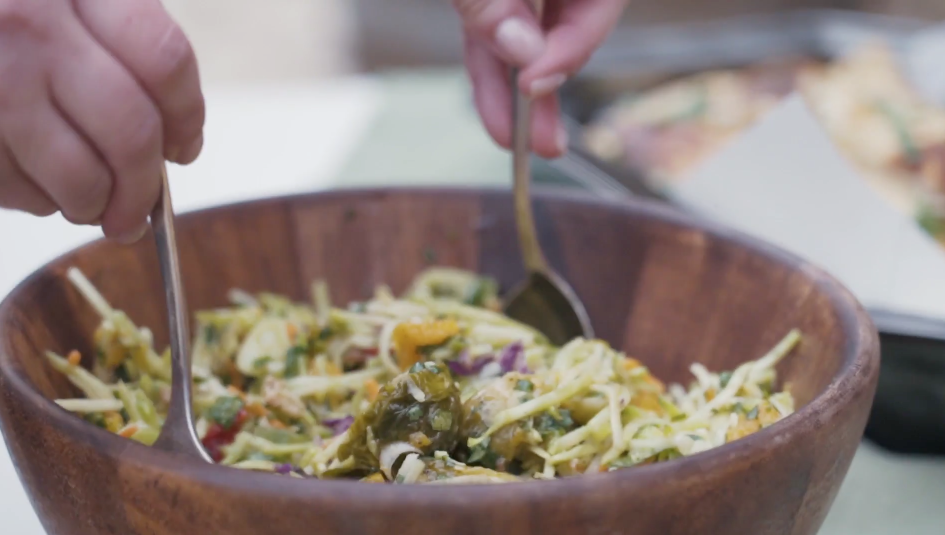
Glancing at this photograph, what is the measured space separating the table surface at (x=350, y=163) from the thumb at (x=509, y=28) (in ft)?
1.46

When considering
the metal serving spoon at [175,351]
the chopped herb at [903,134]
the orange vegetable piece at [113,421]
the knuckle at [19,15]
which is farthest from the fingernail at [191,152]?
the chopped herb at [903,134]

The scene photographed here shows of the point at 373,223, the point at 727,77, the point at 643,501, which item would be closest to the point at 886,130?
the point at 727,77

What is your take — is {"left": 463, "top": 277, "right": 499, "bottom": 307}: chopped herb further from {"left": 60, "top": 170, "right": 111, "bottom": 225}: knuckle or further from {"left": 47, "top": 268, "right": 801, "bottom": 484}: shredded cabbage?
{"left": 60, "top": 170, "right": 111, "bottom": 225}: knuckle

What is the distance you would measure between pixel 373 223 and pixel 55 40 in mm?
607

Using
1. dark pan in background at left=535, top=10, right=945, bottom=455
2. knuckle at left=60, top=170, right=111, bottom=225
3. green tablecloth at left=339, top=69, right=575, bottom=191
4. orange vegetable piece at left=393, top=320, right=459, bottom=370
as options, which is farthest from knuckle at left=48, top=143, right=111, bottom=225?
green tablecloth at left=339, top=69, right=575, bottom=191

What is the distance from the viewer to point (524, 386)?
2.58 feet

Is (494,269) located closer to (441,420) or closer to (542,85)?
(542,85)

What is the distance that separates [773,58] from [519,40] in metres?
2.01

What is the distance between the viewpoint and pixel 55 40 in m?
0.50

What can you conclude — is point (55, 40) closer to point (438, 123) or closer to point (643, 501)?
point (643, 501)

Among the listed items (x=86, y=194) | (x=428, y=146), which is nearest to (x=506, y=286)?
(x=86, y=194)

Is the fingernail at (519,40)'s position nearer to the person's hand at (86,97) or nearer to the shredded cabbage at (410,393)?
the shredded cabbage at (410,393)

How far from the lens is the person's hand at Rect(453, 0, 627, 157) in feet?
3.15

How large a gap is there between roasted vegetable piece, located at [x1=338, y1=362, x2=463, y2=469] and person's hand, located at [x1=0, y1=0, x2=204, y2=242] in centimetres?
26
